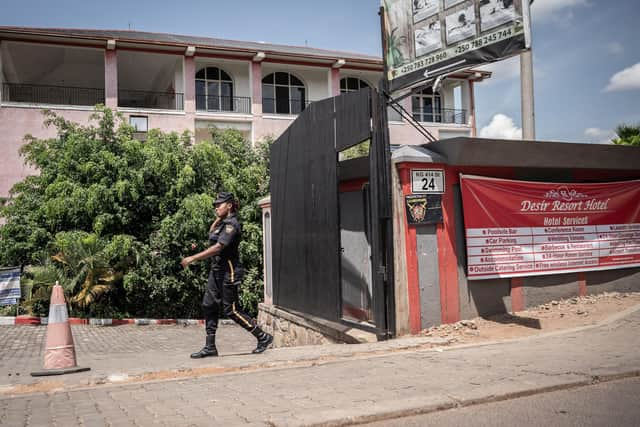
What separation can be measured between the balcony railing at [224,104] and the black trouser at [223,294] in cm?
2258

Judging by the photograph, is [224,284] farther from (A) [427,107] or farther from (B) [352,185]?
(A) [427,107]

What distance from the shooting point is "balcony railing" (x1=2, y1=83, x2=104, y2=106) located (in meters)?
27.4

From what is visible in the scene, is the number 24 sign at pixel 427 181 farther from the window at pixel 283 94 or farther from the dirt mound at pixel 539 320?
the window at pixel 283 94

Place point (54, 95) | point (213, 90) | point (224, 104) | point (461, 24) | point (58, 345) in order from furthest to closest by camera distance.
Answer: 1. point (224, 104)
2. point (213, 90)
3. point (54, 95)
4. point (461, 24)
5. point (58, 345)

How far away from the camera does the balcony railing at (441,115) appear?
107 feet

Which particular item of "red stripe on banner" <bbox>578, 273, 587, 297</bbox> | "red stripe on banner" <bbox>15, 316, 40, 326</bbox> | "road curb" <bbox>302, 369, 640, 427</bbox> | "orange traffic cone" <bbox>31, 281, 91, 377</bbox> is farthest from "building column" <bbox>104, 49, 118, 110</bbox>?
"road curb" <bbox>302, 369, 640, 427</bbox>

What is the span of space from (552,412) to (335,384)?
6.05ft

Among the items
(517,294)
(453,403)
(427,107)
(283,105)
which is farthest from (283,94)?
(453,403)

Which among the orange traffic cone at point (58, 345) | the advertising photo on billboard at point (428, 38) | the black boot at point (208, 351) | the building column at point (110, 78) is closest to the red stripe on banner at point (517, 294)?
the advertising photo on billboard at point (428, 38)

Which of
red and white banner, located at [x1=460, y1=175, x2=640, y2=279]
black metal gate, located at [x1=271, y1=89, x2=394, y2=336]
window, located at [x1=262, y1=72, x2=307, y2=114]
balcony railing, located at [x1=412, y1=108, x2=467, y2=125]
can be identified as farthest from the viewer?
balcony railing, located at [x1=412, y1=108, x2=467, y2=125]

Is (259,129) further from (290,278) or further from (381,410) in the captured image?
(381,410)

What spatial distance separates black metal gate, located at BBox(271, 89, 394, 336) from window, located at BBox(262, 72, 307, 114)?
59.5 feet

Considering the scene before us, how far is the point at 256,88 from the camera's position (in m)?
27.6

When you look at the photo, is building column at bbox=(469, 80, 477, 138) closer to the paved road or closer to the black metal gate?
the black metal gate
